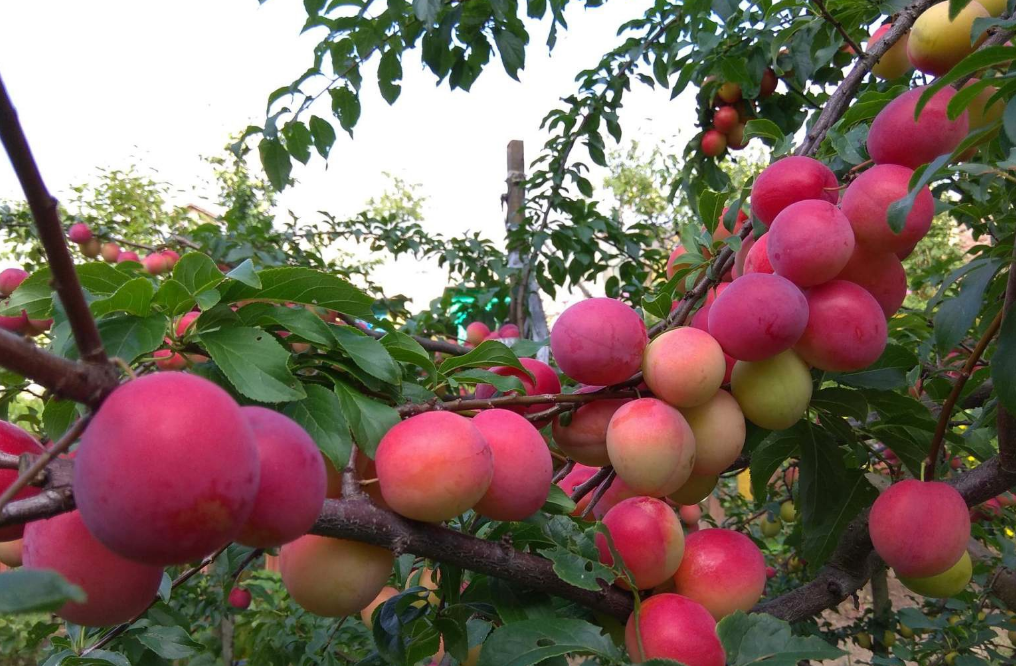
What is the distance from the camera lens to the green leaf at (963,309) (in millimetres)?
726

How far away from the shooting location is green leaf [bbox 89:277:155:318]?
0.51 metres

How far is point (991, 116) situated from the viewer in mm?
699

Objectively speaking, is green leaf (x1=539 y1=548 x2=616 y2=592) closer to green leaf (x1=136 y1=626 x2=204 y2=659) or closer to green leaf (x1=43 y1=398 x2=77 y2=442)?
green leaf (x1=43 y1=398 x2=77 y2=442)

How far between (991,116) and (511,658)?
74 centimetres

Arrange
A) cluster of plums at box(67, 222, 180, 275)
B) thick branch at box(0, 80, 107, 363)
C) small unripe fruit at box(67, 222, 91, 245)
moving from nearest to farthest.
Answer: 1. thick branch at box(0, 80, 107, 363)
2. cluster of plums at box(67, 222, 180, 275)
3. small unripe fruit at box(67, 222, 91, 245)

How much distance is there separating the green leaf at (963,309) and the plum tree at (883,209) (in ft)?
0.40

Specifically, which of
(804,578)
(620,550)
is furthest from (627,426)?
(804,578)

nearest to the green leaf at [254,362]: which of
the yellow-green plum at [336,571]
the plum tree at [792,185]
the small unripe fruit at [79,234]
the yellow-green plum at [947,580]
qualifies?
the yellow-green plum at [336,571]

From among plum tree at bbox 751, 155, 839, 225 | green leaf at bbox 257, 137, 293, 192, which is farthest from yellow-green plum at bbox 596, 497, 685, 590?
green leaf at bbox 257, 137, 293, 192

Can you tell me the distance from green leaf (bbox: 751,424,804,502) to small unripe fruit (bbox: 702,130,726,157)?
1431 mm

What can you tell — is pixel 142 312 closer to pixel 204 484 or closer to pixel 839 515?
pixel 204 484

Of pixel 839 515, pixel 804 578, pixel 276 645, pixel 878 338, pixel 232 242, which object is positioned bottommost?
pixel 804 578

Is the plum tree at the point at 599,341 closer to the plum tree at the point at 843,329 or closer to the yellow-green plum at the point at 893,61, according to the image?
the plum tree at the point at 843,329

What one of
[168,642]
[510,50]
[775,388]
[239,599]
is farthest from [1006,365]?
[239,599]
